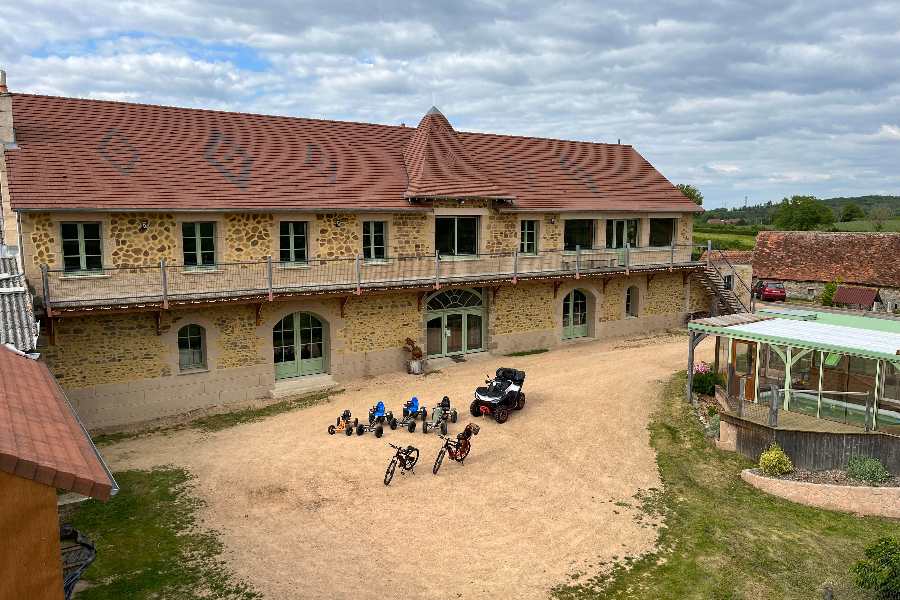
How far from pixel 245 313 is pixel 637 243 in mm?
16491

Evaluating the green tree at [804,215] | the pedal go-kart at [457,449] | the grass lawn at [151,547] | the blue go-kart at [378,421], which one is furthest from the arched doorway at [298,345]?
the green tree at [804,215]

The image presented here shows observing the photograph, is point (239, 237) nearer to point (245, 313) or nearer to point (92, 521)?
point (245, 313)

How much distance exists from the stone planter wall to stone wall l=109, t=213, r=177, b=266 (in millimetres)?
15734

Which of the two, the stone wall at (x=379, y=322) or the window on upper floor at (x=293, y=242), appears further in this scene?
the stone wall at (x=379, y=322)

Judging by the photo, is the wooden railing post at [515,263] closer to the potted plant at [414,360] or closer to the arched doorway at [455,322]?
the arched doorway at [455,322]

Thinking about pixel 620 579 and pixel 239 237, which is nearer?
pixel 620 579

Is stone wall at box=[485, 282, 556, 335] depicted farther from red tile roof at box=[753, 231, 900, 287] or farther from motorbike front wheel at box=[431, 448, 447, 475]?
red tile roof at box=[753, 231, 900, 287]

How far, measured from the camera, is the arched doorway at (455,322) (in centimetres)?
2170

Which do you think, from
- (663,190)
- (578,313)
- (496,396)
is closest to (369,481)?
(496,396)

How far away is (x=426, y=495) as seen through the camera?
39.7 ft

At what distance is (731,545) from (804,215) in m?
76.1

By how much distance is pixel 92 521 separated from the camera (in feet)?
35.7

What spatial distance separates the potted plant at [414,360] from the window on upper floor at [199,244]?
266 inches

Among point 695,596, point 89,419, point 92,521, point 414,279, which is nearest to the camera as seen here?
point 695,596
